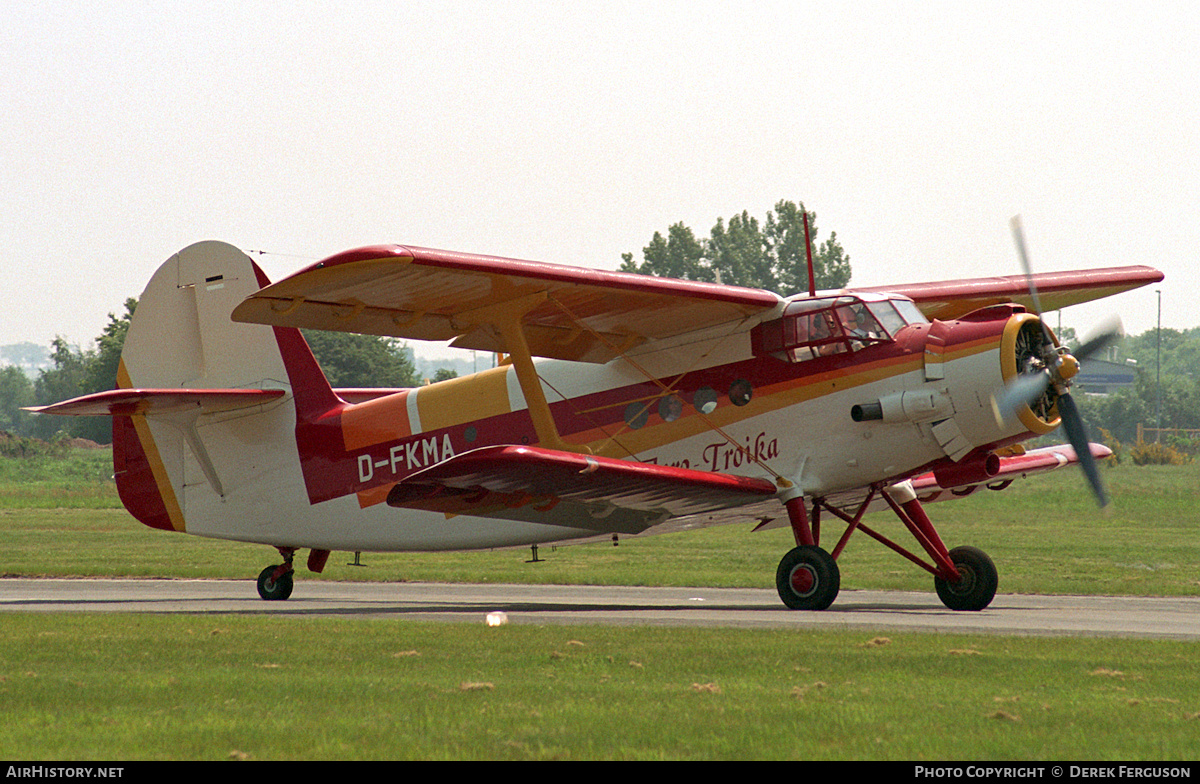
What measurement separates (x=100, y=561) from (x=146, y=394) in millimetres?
8993

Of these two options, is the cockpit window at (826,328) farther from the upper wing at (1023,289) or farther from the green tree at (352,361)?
the green tree at (352,361)

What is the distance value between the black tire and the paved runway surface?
233 millimetres

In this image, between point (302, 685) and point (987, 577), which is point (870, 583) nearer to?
point (987, 577)

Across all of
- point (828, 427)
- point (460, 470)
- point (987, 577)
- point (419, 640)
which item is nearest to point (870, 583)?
point (987, 577)

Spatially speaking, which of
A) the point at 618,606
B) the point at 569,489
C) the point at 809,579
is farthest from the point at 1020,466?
the point at 569,489

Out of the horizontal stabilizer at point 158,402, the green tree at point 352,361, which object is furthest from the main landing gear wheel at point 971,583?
the green tree at point 352,361

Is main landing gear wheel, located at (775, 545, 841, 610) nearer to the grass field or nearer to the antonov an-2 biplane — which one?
the antonov an-2 biplane

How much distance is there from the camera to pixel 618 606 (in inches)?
612

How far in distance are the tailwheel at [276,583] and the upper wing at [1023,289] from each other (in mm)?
9338

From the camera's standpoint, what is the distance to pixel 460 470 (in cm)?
1288

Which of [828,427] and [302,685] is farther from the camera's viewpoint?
[828,427]

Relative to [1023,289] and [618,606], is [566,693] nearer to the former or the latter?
[618,606]

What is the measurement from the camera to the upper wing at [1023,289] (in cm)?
1689

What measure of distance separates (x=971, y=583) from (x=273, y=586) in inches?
379
